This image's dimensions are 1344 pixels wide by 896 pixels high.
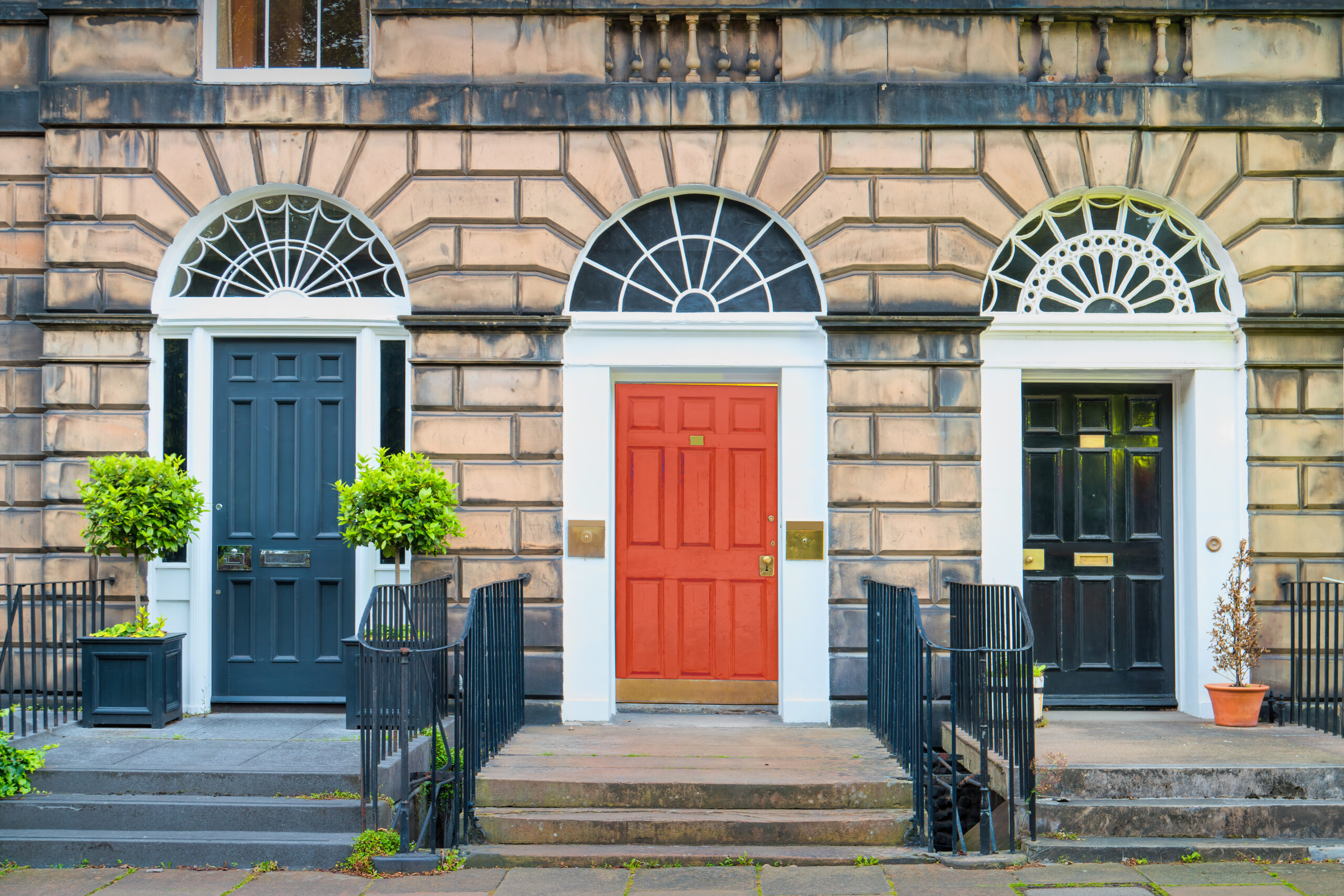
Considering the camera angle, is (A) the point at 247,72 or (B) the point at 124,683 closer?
(B) the point at 124,683

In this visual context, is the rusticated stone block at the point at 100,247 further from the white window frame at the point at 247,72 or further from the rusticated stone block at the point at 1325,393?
the rusticated stone block at the point at 1325,393

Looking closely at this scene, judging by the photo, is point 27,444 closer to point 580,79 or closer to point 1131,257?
point 580,79

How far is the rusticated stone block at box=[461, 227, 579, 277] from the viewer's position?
7.66 metres

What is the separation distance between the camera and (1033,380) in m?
7.93

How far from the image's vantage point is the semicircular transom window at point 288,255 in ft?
25.7

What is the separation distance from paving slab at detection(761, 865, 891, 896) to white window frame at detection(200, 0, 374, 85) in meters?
6.20

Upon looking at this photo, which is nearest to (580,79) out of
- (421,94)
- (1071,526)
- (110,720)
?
(421,94)

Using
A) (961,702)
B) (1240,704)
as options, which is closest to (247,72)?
(961,702)

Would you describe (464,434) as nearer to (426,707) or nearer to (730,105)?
(426,707)

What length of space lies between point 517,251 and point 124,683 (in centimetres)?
400

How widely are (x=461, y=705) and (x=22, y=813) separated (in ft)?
8.30

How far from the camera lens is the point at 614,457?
25.6ft

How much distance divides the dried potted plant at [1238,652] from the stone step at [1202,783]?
112cm

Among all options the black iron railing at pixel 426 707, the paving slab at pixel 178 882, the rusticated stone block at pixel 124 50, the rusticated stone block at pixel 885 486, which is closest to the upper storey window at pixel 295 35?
the rusticated stone block at pixel 124 50
